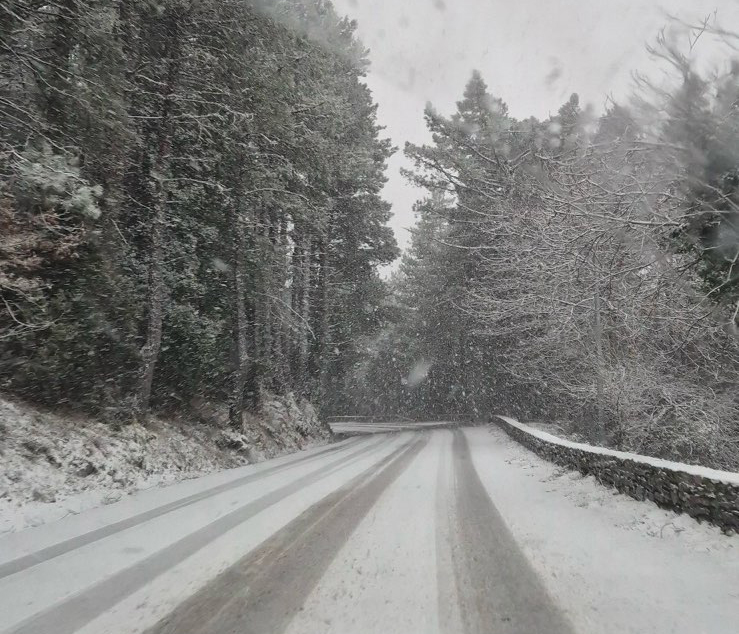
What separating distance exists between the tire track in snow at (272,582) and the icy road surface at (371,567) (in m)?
0.02

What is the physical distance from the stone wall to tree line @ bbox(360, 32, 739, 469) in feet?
6.92

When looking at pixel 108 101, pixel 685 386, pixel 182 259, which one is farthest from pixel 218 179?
pixel 685 386

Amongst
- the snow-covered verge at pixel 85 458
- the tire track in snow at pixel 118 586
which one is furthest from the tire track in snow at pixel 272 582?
the snow-covered verge at pixel 85 458

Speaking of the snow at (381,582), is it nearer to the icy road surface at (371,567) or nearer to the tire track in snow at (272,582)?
the icy road surface at (371,567)

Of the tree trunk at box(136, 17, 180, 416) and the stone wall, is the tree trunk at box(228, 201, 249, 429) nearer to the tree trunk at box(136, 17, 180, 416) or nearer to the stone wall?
the tree trunk at box(136, 17, 180, 416)

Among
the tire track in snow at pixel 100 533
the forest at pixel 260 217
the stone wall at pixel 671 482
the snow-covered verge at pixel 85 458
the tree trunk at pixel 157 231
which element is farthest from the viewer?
the tree trunk at pixel 157 231

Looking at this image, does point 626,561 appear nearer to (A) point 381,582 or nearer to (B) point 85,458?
(A) point 381,582

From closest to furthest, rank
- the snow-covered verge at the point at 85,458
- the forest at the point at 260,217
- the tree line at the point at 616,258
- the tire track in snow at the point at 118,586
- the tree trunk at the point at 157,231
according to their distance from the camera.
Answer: the tire track in snow at the point at 118,586
the tree line at the point at 616,258
the snow-covered verge at the point at 85,458
the forest at the point at 260,217
the tree trunk at the point at 157,231

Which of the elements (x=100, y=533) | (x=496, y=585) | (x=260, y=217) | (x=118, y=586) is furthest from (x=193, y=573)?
(x=260, y=217)

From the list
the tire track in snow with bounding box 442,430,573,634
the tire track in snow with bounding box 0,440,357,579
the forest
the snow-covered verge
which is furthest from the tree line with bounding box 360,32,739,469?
the snow-covered verge

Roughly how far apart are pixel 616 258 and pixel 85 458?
10.5 m

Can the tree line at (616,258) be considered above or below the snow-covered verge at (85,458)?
above

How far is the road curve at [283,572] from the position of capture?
3258 millimetres

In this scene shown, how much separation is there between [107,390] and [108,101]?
564 centimetres
